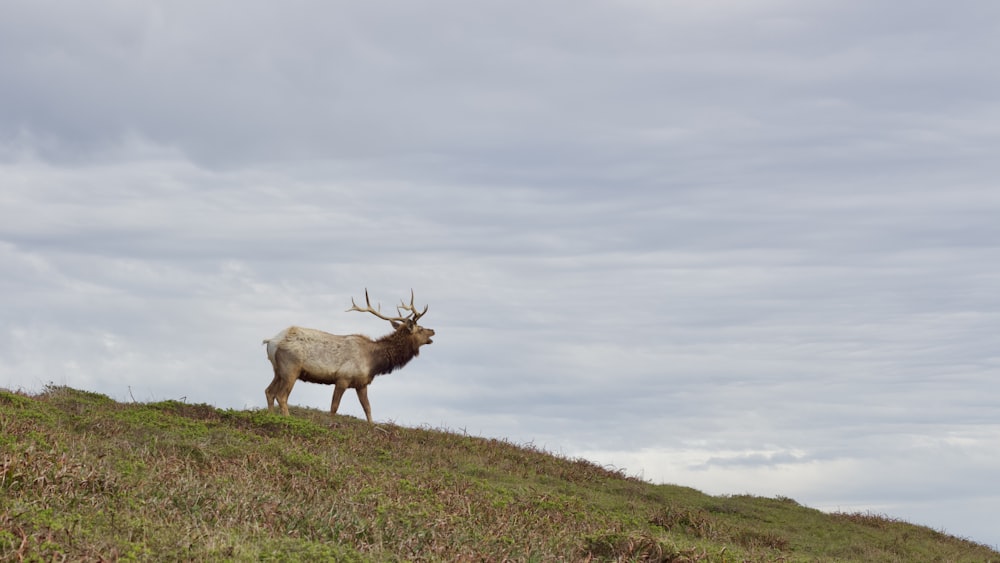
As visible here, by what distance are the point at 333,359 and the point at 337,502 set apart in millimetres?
13469

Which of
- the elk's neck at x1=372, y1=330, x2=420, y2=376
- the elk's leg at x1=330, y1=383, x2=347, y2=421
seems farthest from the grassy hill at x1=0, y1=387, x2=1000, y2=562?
the elk's neck at x1=372, y1=330, x2=420, y2=376

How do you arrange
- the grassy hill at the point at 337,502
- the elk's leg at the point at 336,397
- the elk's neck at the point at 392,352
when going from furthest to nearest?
the elk's neck at the point at 392,352 → the elk's leg at the point at 336,397 → the grassy hill at the point at 337,502

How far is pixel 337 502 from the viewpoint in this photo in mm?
11703

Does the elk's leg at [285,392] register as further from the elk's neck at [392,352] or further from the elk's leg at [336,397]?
the elk's neck at [392,352]

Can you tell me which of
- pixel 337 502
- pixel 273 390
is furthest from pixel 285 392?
pixel 337 502

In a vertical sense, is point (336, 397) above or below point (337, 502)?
above

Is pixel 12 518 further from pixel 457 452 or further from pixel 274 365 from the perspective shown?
pixel 274 365

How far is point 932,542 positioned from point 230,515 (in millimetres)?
19073

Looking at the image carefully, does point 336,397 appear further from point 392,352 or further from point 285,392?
point 392,352

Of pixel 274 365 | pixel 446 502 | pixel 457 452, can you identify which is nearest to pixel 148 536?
pixel 446 502

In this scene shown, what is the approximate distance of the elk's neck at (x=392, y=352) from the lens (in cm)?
2627

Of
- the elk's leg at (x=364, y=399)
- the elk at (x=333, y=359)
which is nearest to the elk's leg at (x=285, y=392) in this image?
the elk at (x=333, y=359)

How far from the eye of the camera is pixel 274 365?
24.5 metres

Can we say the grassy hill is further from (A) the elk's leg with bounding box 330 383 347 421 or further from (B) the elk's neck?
(B) the elk's neck
